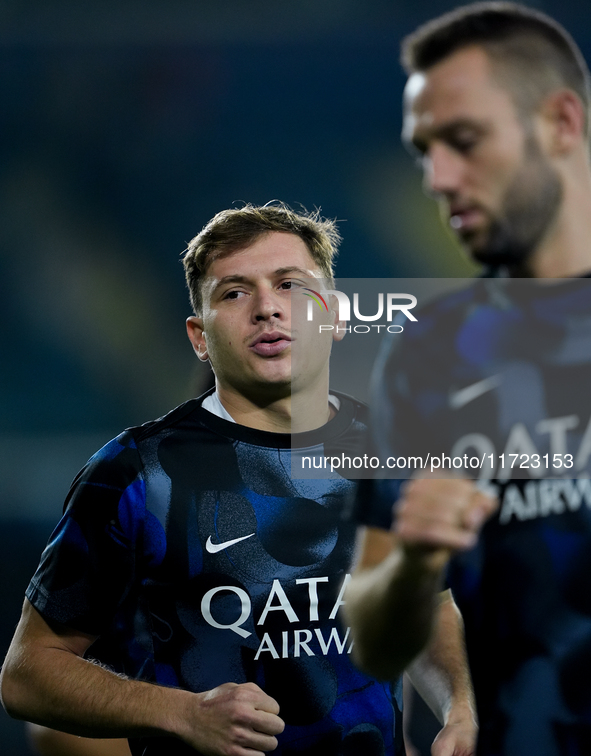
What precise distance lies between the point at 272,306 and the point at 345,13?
1.91ft

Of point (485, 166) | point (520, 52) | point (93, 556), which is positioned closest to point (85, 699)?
point (93, 556)

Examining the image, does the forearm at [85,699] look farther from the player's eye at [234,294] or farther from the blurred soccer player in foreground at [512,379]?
the player's eye at [234,294]

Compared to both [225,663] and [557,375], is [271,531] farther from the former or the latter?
[557,375]

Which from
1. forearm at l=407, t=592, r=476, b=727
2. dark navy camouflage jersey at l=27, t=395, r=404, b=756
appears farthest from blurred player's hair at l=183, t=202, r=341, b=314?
forearm at l=407, t=592, r=476, b=727

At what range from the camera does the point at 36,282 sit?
4.44 feet

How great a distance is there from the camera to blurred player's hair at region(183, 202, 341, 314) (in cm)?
118

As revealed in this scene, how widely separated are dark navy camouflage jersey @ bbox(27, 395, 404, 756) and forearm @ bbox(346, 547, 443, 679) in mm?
234

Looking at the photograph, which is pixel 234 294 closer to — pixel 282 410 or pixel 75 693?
pixel 282 410

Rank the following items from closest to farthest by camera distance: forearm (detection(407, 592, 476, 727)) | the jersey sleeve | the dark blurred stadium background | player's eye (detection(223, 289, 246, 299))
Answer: forearm (detection(407, 592, 476, 727)) → the jersey sleeve → player's eye (detection(223, 289, 246, 299)) → the dark blurred stadium background

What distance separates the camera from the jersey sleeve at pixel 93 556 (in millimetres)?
1062

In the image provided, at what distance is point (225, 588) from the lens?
109 centimetres

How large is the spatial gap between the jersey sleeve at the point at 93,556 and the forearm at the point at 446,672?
440 millimetres

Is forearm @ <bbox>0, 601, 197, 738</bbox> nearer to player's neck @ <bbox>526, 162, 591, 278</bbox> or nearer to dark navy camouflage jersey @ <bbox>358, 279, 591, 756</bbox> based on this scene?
dark navy camouflage jersey @ <bbox>358, 279, 591, 756</bbox>

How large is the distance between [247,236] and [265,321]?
0.15m
